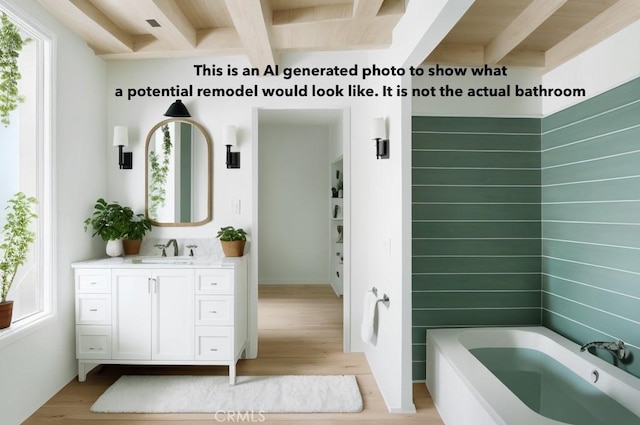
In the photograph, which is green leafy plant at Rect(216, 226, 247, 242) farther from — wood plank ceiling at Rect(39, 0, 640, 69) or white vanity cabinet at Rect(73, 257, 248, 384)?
wood plank ceiling at Rect(39, 0, 640, 69)

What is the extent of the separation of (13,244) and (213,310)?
126 cm

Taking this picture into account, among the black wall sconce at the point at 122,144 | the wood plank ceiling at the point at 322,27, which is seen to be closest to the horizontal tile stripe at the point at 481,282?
the wood plank ceiling at the point at 322,27

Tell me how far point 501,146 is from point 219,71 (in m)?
2.34

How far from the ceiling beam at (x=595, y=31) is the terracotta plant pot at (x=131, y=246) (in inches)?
134

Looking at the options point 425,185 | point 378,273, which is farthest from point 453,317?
point 425,185

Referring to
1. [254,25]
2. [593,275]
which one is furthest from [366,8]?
[593,275]

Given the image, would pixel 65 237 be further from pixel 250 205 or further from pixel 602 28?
pixel 602 28

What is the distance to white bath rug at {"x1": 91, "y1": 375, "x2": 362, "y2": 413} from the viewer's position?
8.44 feet

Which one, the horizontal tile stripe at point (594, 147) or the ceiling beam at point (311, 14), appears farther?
the ceiling beam at point (311, 14)

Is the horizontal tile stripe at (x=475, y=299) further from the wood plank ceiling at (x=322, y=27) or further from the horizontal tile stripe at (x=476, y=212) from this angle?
the wood plank ceiling at (x=322, y=27)

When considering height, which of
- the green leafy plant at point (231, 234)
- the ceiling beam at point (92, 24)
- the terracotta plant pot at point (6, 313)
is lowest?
the terracotta plant pot at point (6, 313)

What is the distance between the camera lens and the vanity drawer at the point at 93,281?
290 cm

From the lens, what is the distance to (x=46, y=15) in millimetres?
2637

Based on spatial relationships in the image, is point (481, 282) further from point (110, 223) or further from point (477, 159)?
point (110, 223)
